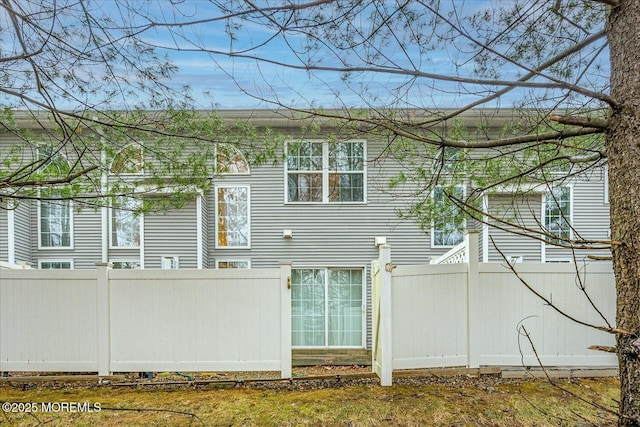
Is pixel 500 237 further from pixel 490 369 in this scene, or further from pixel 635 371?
pixel 635 371

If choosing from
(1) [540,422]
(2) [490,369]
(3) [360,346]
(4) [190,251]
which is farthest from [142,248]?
(1) [540,422]

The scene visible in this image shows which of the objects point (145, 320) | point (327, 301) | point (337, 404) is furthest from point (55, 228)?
point (337, 404)

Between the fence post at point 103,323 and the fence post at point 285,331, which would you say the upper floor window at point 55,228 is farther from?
the fence post at point 285,331

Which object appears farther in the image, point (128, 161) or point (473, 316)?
point (128, 161)

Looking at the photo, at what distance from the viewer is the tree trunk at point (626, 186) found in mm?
1822

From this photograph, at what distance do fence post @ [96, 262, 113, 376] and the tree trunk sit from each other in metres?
4.40

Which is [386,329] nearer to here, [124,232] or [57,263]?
[124,232]

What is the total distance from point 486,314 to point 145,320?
3.68 meters

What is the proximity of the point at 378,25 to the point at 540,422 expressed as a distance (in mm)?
3368

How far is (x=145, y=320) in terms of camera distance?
414 centimetres

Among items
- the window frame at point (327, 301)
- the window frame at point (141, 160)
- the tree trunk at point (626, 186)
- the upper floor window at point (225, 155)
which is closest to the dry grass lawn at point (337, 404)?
the tree trunk at point (626, 186)

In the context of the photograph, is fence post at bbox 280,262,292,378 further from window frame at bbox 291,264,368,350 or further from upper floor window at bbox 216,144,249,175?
window frame at bbox 291,264,368,350

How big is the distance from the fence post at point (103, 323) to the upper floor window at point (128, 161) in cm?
106

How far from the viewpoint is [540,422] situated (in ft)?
10.3
